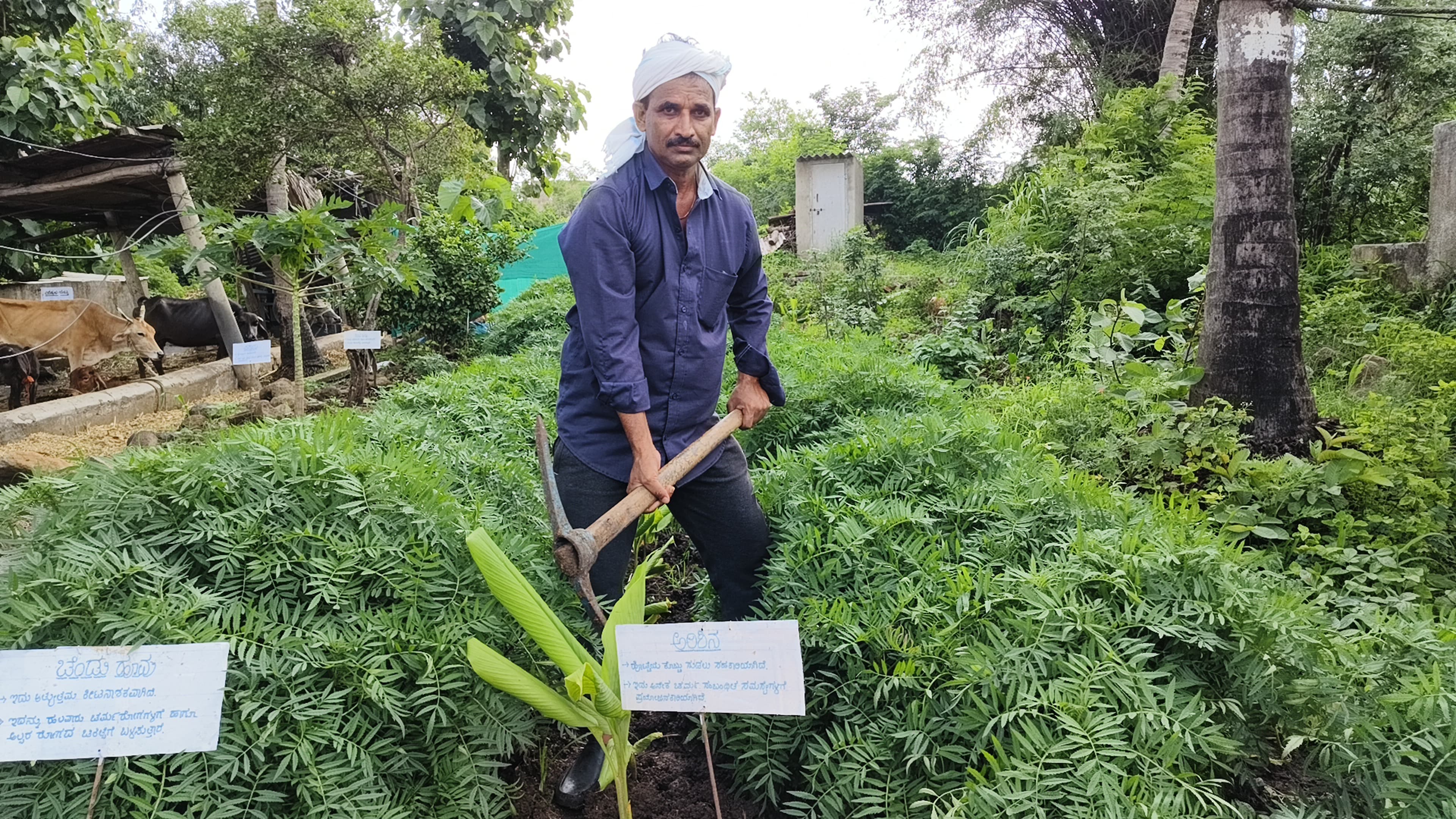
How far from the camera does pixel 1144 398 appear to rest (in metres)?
3.25

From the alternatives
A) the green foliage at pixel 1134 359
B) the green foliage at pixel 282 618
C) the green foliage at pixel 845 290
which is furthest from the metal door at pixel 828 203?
the green foliage at pixel 282 618

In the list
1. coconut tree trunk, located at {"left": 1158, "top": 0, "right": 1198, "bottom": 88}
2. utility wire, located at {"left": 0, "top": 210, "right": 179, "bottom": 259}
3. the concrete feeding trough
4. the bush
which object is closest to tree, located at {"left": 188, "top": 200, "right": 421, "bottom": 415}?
utility wire, located at {"left": 0, "top": 210, "right": 179, "bottom": 259}

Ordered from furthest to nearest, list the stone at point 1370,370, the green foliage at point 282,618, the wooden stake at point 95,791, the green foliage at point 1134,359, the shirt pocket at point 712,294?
the stone at point 1370,370 → the green foliage at point 1134,359 → the shirt pocket at point 712,294 → the green foliage at point 282,618 → the wooden stake at point 95,791

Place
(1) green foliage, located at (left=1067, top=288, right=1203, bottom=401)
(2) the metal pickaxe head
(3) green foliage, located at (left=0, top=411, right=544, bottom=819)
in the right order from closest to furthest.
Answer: (3) green foliage, located at (left=0, top=411, right=544, bottom=819)
(2) the metal pickaxe head
(1) green foliage, located at (left=1067, top=288, right=1203, bottom=401)

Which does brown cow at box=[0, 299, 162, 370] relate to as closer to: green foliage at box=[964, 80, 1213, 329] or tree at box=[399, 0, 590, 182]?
tree at box=[399, 0, 590, 182]

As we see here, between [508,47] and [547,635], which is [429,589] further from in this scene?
[508,47]

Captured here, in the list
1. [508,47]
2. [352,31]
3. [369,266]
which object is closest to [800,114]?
[508,47]

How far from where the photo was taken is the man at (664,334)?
6.09 ft

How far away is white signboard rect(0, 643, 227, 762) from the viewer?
1326 mm

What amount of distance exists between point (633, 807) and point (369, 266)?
4.31 m

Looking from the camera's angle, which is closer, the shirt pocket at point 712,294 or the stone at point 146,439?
the shirt pocket at point 712,294

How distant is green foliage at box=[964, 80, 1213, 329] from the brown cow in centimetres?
820

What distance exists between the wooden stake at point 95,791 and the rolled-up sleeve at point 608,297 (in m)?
1.15

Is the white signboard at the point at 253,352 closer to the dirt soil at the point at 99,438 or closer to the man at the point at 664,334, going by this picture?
the dirt soil at the point at 99,438
